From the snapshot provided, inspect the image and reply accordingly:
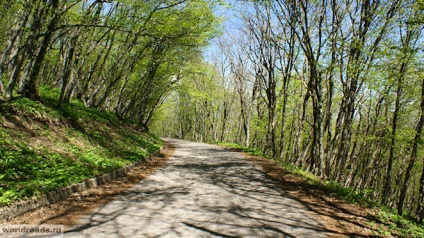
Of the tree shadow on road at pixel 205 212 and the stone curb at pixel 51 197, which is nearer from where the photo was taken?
the stone curb at pixel 51 197

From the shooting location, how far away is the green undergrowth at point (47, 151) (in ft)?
16.9

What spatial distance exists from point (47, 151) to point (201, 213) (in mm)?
4662

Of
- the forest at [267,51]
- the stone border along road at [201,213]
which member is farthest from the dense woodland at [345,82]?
the stone border along road at [201,213]

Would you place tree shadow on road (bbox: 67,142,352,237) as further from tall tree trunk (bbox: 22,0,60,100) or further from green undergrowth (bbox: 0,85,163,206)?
tall tree trunk (bbox: 22,0,60,100)

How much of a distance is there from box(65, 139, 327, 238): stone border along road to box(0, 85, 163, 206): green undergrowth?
4.26 ft

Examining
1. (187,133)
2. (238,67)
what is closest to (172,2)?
(238,67)

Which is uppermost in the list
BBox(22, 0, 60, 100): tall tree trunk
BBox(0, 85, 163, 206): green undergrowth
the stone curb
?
BBox(22, 0, 60, 100): tall tree trunk

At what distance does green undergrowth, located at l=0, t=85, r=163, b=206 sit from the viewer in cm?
515

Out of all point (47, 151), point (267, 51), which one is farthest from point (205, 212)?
point (267, 51)

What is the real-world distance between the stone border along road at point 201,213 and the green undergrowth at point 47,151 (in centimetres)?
130

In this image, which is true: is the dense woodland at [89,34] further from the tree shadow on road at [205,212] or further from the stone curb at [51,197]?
the tree shadow on road at [205,212]

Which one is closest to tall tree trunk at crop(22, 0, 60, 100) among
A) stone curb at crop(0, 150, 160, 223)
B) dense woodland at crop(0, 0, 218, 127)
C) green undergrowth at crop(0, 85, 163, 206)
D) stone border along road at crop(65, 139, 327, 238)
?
dense woodland at crop(0, 0, 218, 127)

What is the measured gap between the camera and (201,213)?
5273 mm

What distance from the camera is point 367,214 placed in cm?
595
